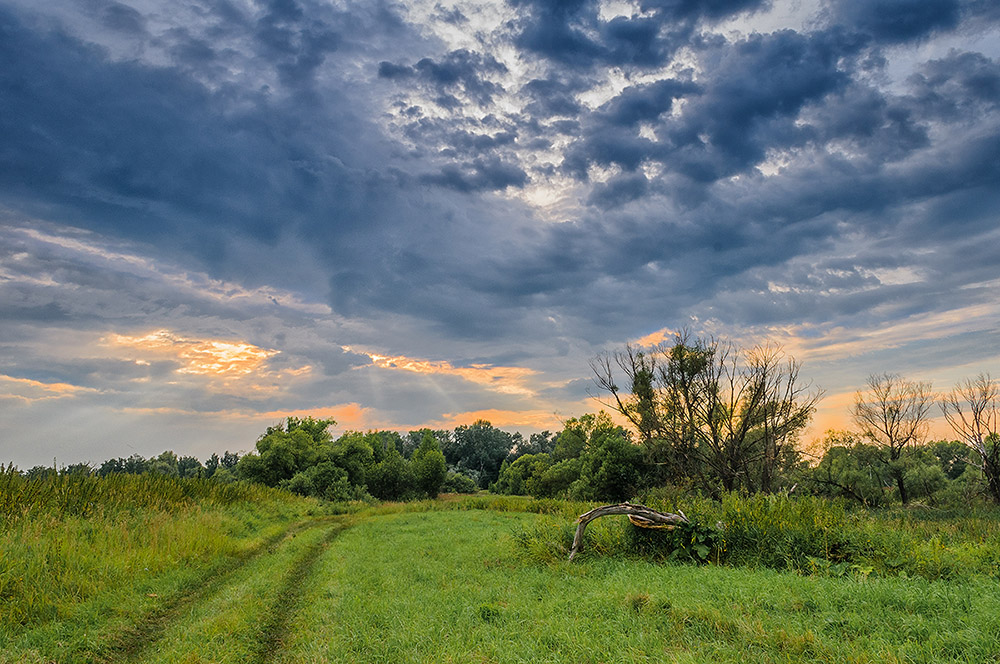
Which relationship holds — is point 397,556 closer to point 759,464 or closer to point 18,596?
point 18,596

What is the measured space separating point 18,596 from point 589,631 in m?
8.90

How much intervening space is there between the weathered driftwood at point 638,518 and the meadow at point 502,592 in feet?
1.13

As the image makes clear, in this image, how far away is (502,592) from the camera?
8.34 meters

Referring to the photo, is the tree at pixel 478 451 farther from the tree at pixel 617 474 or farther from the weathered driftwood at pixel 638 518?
the weathered driftwood at pixel 638 518

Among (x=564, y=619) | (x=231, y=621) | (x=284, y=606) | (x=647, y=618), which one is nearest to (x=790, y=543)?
(x=647, y=618)

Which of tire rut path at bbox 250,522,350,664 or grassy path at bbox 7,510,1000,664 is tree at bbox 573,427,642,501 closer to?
tire rut path at bbox 250,522,350,664

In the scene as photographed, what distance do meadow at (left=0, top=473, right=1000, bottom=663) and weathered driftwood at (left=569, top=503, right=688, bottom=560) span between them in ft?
1.13

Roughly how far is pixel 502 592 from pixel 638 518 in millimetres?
3501

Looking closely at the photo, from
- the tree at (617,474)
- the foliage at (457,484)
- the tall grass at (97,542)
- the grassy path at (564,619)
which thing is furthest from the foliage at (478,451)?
the grassy path at (564,619)

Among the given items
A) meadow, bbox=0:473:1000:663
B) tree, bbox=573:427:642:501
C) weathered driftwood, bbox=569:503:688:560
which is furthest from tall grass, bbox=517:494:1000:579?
tree, bbox=573:427:642:501

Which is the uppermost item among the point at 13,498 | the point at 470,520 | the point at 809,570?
the point at 13,498

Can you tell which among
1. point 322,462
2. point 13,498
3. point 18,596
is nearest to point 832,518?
point 18,596

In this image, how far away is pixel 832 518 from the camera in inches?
404

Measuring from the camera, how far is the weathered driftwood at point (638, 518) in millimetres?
10067
